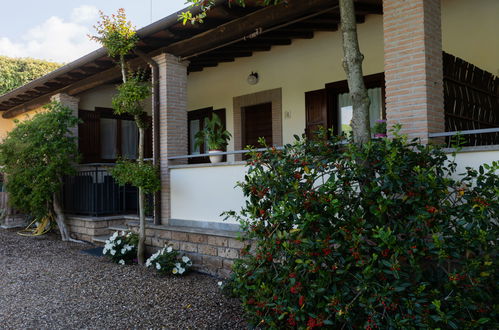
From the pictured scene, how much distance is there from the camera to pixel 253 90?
8.73 metres

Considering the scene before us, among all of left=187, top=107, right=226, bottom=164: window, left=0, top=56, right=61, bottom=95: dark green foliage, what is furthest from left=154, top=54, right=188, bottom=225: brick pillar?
left=0, top=56, right=61, bottom=95: dark green foliage

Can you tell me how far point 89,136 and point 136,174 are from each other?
177 inches

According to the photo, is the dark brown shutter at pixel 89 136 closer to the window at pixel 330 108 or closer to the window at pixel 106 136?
the window at pixel 106 136

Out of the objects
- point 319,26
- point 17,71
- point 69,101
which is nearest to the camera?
point 319,26

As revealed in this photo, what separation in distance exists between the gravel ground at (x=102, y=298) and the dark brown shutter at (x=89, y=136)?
3.61m

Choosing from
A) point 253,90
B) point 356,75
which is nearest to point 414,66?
point 356,75

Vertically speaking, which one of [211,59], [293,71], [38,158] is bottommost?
→ [38,158]

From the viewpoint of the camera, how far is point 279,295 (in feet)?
9.32

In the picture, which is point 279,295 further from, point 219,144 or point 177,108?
point 177,108

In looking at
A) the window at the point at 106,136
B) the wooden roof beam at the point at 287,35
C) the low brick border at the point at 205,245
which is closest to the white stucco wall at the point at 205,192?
the low brick border at the point at 205,245

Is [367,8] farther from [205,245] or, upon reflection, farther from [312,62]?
[205,245]

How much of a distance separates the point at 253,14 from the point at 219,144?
6.59 ft

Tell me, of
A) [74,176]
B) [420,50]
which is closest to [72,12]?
[74,176]

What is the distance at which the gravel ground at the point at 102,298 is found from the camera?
371 cm
